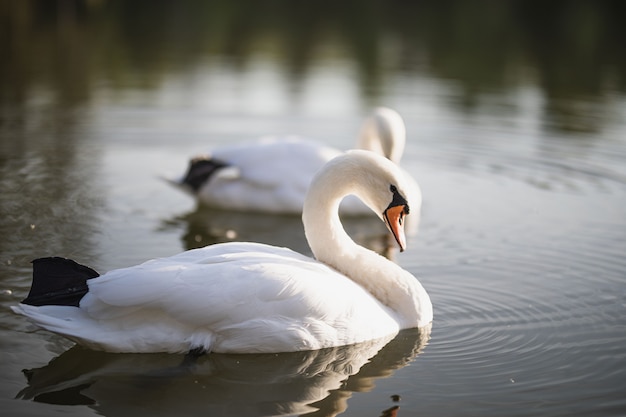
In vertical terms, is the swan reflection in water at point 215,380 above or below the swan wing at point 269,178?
below

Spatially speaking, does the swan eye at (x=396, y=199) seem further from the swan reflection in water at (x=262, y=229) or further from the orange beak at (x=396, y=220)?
the swan reflection in water at (x=262, y=229)

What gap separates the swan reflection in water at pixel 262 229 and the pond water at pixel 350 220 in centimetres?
4

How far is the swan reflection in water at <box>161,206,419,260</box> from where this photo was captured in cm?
861

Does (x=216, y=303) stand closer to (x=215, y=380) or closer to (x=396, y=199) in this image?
(x=215, y=380)

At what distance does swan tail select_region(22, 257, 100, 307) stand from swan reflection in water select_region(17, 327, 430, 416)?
1.20 feet

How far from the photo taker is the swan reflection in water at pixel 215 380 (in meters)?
5.20

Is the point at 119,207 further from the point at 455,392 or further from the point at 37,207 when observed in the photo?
the point at 455,392

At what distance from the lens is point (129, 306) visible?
553cm

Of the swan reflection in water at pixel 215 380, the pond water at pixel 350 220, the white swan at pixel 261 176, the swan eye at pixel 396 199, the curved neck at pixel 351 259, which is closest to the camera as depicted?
the swan reflection in water at pixel 215 380

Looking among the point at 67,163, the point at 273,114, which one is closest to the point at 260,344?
the point at 67,163

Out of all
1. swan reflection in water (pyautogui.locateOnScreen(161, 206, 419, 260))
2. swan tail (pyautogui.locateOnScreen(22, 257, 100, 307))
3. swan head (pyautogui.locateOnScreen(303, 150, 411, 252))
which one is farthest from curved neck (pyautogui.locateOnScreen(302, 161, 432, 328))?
swan reflection in water (pyautogui.locateOnScreen(161, 206, 419, 260))

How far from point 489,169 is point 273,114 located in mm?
4153

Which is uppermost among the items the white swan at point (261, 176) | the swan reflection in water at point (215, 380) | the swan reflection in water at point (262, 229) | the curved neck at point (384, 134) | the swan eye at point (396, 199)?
the swan eye at point (396, 199)

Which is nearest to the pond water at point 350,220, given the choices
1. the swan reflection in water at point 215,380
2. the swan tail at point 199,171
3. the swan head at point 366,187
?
the swan reflection in water at point 215,380
